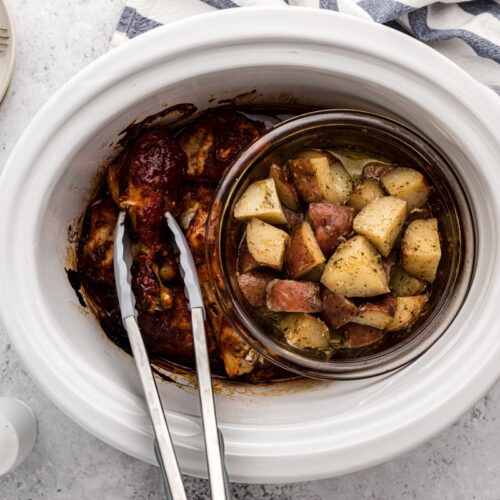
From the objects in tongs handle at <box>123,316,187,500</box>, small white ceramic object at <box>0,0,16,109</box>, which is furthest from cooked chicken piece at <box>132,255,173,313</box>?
small white ceramic object at <box>0,0,16,109</box>

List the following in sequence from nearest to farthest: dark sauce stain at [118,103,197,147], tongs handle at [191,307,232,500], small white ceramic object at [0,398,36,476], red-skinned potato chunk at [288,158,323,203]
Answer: tongs handle at [191,307,232,500] < red-skinned potato chunk at [288,158,323,203] < dark sauce stain at [118,103,197,147] < small white ceramic object at [0,398,36,476]

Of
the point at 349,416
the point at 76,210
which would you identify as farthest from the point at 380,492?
the point at 76,210

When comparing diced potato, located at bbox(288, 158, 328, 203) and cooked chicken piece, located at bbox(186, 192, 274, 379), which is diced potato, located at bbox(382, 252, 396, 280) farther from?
cooked chicken piece, located at bbox(186, 192, 274, 379)

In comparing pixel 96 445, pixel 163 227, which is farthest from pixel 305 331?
pixel 96 445

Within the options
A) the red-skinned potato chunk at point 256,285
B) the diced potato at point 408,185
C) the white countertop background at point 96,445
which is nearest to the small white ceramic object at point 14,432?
the white countertop background at point 96,445

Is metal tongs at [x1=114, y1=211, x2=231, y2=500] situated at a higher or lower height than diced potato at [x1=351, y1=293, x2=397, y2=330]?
lower

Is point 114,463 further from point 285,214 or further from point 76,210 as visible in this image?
point 285,214
